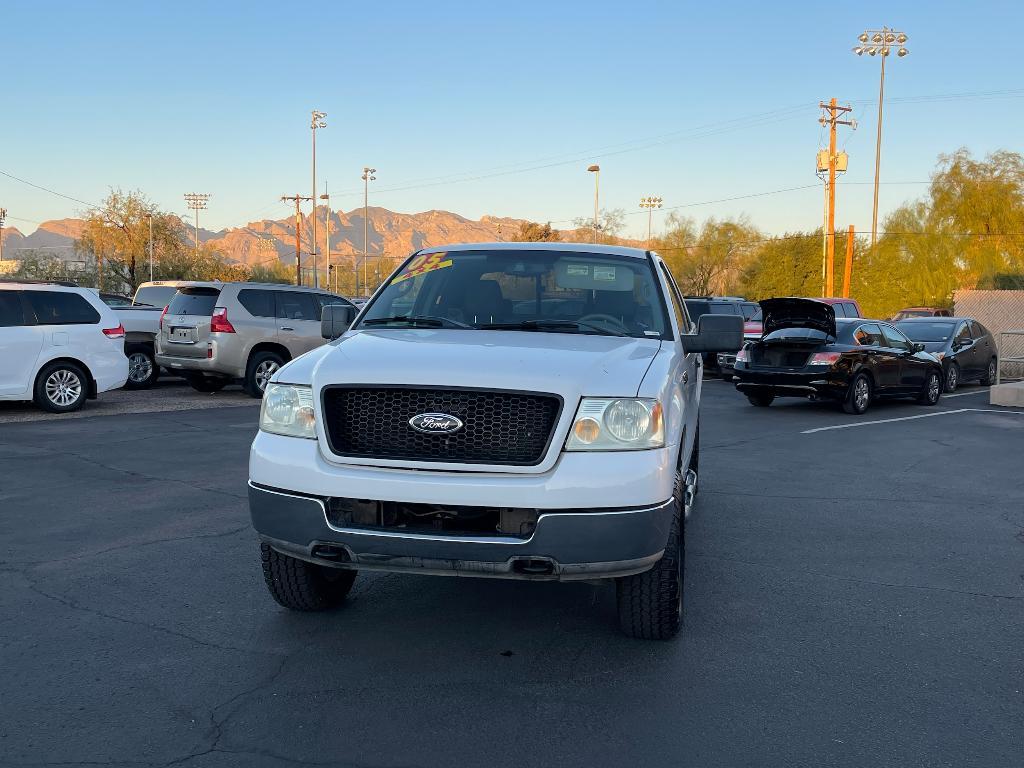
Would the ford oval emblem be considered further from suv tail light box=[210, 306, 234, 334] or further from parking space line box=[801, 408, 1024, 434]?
suv tail light box=[210, 306, 234, 334]

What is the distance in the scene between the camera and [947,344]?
1962 centimetres

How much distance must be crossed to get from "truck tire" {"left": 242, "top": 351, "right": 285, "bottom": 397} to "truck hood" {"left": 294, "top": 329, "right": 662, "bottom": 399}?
480 inches

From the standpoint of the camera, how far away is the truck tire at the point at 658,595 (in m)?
4.44

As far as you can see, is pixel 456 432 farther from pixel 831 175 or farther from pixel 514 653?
pixel 831 175

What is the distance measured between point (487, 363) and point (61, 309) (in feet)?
37.9

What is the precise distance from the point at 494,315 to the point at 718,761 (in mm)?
2777

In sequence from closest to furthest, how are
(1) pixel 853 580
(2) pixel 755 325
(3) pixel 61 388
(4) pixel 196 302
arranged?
1. (1) pixel 853 580
2. (3) pixel 61 388
3. (4) pixel 196 302
4. (2) pixel 755 325

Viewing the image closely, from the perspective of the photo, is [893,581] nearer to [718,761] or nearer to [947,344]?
[718,761]

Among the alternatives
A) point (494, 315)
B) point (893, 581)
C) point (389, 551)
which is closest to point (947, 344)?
point (893, 581)

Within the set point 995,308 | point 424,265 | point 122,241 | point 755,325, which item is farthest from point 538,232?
point 424,265

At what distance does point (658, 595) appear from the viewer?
14.7 ft

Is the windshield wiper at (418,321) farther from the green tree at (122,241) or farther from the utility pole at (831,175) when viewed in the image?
the green tree at (122,241)

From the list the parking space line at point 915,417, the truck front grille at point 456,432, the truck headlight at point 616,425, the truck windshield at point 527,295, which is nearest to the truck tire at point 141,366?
the parking space line at point 915,417

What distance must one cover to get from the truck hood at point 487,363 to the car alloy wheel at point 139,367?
14485 millimetres
